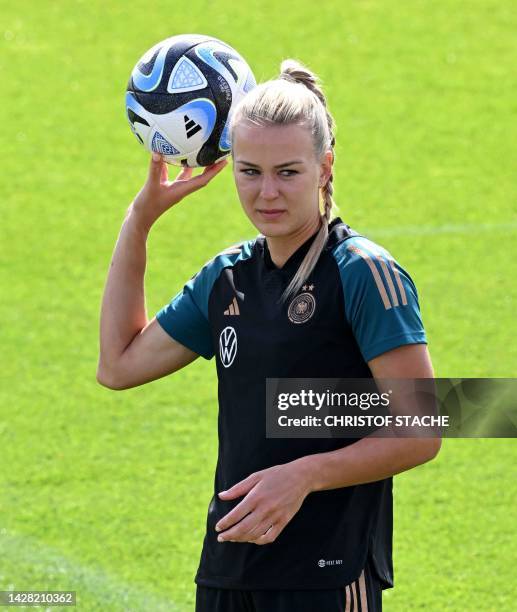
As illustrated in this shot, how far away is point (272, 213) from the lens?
3.59 metres

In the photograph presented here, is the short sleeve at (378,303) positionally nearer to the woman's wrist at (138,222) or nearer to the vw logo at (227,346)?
the vw logo at (227,346)

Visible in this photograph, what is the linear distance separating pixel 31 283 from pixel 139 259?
4996 millimetres

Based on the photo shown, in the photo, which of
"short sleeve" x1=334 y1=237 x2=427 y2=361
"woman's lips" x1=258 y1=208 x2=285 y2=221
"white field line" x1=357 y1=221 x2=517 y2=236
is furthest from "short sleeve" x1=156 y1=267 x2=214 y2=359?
"white field line" x1=357 y1=221 x2=517 y2=236

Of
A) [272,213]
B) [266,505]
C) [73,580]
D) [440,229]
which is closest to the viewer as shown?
[266,505]

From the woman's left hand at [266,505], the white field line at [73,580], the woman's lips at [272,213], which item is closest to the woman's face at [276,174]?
the woman's lips at [272,213]

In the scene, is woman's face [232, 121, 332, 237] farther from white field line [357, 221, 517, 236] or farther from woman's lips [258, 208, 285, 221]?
white field line [357, 221, 517, 236]

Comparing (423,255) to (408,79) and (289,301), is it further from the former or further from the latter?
(289,301)

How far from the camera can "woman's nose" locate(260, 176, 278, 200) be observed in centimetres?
354

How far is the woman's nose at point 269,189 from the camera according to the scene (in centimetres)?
354

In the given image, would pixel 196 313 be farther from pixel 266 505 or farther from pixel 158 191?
pixel 266 505

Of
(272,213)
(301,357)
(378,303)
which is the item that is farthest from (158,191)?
(378,303)

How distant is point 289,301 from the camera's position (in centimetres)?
360

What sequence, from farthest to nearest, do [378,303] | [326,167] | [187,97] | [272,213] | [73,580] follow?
[73,580], [187,97], [326,167], [272,213], [378,303]

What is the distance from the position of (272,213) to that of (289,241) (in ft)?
0.47
